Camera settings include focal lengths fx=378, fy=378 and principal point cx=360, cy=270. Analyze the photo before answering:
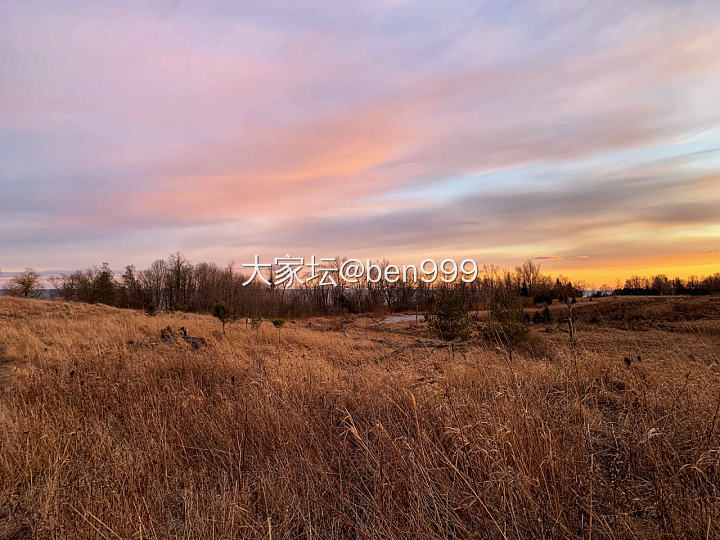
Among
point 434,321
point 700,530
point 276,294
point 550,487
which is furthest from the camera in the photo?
point 276,294

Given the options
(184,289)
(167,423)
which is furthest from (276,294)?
(167,423)

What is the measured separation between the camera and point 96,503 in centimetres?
278

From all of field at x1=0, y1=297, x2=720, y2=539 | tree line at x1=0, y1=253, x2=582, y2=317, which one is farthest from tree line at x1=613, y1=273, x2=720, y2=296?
field at x1=0, y1=297, x2=720, y2=539

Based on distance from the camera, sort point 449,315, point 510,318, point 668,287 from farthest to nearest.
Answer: point 668,287 < point 449,315 < point 510,318

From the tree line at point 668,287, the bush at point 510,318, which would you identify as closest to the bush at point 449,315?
the bush at point 510,318

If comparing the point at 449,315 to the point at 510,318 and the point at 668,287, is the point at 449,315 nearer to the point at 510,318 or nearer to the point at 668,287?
the point at 510,318

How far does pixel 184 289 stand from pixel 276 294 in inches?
655

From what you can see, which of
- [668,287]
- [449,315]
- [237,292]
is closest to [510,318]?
[449,315]

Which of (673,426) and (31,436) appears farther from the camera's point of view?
(31,436)

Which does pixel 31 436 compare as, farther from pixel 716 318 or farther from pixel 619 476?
pixel 716 318

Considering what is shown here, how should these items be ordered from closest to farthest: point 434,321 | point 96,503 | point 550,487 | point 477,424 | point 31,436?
point 550,487 → point 96,503 → point 477,424 → point 31,436 → point 434,321

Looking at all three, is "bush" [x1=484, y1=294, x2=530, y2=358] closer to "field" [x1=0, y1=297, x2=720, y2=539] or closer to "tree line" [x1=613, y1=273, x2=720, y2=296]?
"field" [x1=0, y1=297, x2=720, y2=539]

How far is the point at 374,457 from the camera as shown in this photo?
2805 millimetres

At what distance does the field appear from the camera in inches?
91.0
